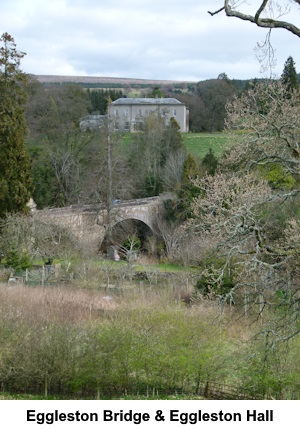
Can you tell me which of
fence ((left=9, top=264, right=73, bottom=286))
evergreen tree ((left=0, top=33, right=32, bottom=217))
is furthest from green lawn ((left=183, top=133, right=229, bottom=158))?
fence ((left=9, top=264, right=73, bottom=286))

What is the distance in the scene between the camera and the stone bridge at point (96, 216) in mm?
29531

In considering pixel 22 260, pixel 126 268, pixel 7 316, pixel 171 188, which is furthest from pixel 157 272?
pixel 171 188

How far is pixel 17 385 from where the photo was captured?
13.0 meters

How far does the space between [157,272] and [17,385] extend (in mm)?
12839

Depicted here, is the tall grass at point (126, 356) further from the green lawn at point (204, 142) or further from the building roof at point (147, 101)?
the building roof at point (147, 101)

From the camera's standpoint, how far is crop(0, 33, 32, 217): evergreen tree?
27109mm

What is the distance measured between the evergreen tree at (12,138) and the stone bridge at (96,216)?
140 cm

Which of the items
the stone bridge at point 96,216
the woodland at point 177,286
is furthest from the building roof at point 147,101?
the stone bridge at point 96,216

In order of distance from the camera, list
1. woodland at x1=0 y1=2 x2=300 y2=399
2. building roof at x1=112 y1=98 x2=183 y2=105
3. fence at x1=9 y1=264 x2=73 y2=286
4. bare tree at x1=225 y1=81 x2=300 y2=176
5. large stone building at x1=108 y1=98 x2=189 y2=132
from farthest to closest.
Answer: building roof at x1=112 y1=98 x2=183 y2=105
large stone building at x1=108 y1=98 x2=189 y2=132
fence at x1=9 y1=264 x2=73 y2=286
woodland at x1=0 y1=2 x2=300 y2=399
bare tree at x1=225 y1=81 x2=300 y2=176

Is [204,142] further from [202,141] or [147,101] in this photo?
[147,101]

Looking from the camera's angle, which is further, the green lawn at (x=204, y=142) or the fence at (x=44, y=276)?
the green lawn at (x=204, y=142)

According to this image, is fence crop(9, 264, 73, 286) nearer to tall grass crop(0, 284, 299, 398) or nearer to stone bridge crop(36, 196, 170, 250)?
stone bridge crop(36, 196, 170, 250)

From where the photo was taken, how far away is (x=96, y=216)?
33781 millimetres

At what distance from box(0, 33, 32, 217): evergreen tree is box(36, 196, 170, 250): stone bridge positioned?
140 centimetres
